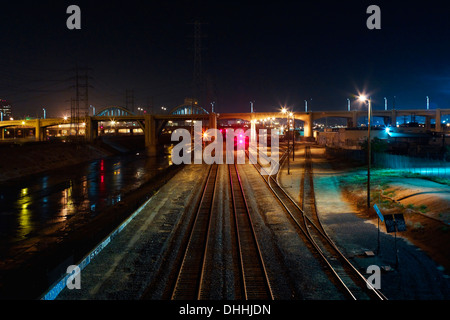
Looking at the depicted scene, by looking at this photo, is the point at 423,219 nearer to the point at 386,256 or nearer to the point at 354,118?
the point at 386,256

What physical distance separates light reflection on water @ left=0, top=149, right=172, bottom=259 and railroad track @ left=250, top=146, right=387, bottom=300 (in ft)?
40.3

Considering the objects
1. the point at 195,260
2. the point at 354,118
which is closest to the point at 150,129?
the point at 354,118

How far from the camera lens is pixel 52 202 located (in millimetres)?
27109

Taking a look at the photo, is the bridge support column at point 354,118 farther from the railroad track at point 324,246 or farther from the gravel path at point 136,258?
the gravel path at point 136,258

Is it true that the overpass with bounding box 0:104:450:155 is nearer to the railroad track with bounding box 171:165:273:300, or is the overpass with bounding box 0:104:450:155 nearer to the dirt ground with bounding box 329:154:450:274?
the dirt ground with bounding box 329:154:450:274

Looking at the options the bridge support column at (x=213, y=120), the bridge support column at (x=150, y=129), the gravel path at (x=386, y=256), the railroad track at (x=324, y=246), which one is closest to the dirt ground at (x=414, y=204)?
the gravel path at (x=386, y=256)

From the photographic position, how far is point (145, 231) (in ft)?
55.3

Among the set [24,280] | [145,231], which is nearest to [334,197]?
[145,231]

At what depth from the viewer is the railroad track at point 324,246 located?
9.99 metres

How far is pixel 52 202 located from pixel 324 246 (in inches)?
852

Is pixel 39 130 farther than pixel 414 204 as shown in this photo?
Yes

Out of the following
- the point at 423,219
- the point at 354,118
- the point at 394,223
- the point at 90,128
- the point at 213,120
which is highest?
the point at 354,118

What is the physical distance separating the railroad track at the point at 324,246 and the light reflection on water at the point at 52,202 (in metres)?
12.3
